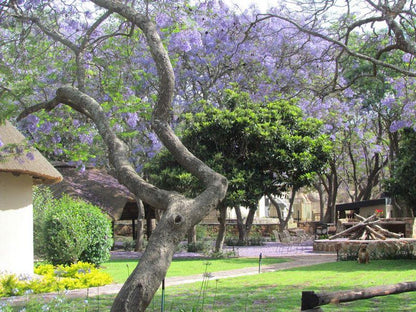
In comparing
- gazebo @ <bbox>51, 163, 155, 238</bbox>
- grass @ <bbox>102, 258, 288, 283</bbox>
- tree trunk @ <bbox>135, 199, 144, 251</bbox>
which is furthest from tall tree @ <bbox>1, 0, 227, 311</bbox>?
gazebo @ <bbox>51, 163, 155, 238</bbox>

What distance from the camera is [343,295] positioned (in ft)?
18.3

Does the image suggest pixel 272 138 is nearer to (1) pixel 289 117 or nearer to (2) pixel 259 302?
(1) pixel 289 117

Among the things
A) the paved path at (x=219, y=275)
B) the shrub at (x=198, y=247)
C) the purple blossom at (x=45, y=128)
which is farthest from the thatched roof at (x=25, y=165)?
the shrub at (x=198, y=247)

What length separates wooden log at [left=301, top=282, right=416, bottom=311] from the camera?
16.8ft

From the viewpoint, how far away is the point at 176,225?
5.12 meters

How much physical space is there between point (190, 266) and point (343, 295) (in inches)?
512

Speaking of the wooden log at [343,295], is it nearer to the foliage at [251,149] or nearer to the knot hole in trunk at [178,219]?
the knot hole in trunk at [178,219]

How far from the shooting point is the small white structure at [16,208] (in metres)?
14.0

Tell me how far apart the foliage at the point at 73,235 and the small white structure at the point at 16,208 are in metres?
2.20

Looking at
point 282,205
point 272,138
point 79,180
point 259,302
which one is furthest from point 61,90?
point 282,205

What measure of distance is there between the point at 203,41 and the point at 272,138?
243 inches

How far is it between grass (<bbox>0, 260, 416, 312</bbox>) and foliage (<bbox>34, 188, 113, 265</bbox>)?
5306 millimetres

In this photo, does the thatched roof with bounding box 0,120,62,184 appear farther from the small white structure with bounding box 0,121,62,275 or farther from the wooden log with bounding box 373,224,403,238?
the wooden log with bounding box 373,224,403,238

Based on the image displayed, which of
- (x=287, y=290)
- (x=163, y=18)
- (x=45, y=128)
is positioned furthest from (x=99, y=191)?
(x=163, y=18)
